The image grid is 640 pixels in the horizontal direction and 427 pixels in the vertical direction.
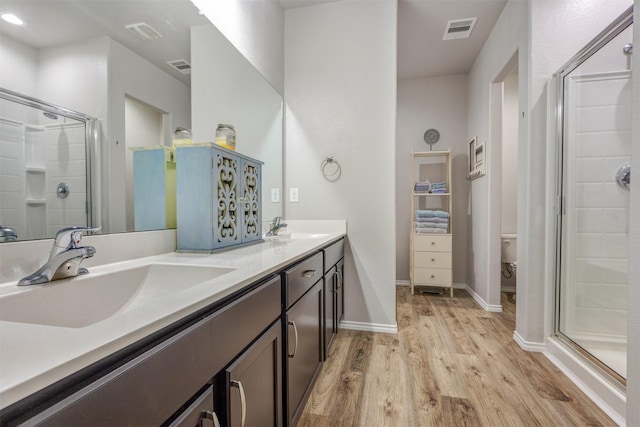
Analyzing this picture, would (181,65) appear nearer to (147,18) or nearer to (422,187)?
(147,18)

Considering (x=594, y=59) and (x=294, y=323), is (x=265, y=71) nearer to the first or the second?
(x=294, y=323)

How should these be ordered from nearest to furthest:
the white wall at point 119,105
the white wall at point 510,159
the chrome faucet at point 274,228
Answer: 1. the white wall at point 119,105
2. the chrome faucet at point 274,228
3. the white wall at point 510,159

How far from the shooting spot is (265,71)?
2.14 metres

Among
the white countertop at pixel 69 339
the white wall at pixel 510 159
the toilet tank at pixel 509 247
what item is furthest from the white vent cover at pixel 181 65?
the white wall at pixel 510 159

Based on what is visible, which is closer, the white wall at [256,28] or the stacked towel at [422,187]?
the white wall at [256,28]

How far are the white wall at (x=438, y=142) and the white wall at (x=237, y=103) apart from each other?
1927 millimetres

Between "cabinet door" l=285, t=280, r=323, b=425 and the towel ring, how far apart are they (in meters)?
1.06

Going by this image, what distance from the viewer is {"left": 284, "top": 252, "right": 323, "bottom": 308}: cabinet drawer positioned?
1.07 m

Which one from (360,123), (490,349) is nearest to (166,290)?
(360,123)

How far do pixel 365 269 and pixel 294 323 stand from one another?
1302 mm

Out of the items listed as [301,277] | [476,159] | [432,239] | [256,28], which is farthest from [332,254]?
[476,159]

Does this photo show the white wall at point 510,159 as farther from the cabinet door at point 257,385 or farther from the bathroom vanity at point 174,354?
the cabinet door at point 257,385

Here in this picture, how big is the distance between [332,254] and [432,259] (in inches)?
75.7

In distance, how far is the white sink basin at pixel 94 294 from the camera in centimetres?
62
